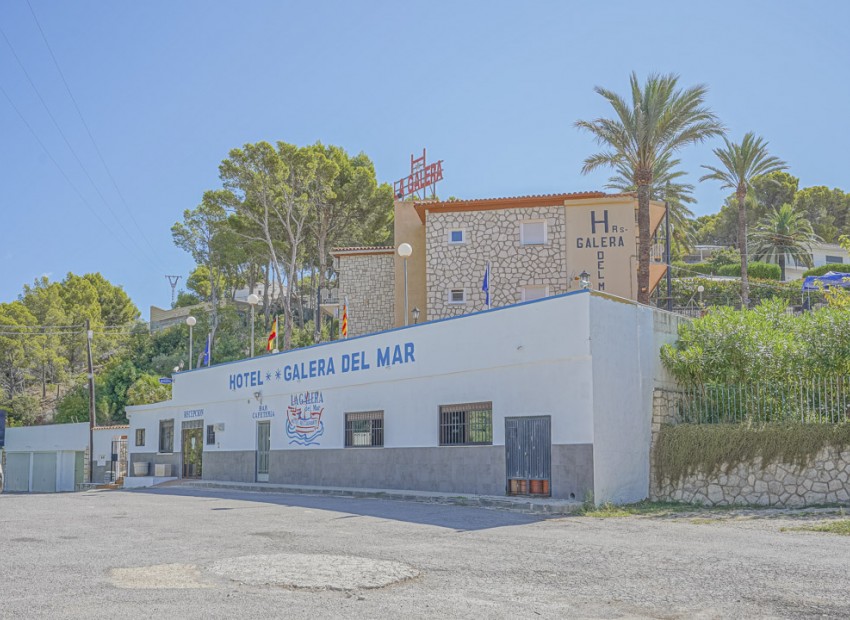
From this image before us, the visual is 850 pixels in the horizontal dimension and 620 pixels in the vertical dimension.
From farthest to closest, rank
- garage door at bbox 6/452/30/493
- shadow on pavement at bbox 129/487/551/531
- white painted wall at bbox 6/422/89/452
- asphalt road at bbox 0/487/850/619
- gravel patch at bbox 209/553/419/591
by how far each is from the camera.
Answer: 1. garage door at bbox 6/452/30/493
2. white painted wall at bbox 6/422/89/452
3. shadow on pavement at bbox 129/487/551/531
4. gravel patch at bbox 209/553/419/591
5. asphalt road at bbox 0/487/850/619

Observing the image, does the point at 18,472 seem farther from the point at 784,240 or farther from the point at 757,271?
the point at 784,240

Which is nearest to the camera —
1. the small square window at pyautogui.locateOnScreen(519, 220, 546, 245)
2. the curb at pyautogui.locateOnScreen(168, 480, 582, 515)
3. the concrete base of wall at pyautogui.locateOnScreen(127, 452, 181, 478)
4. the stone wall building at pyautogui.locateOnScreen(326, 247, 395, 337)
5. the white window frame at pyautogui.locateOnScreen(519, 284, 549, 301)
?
the curb at pyautogui.locateOnScreen(168, 480, 582, 515)

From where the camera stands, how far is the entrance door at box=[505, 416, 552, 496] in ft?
59.9

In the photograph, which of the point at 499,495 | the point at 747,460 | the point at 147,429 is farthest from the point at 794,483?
the point at 147,429

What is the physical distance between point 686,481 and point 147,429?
1036 inches

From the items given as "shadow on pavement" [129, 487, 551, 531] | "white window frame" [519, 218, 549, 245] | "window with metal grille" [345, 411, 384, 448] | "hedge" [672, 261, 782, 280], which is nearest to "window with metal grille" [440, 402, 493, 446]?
"shadow on pavement" [129, 487, 551, 531]

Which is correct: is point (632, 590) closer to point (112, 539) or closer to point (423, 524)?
point (423, 524)

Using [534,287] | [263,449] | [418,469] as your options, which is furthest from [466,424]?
[534,287]

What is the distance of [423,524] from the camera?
46.8 feet

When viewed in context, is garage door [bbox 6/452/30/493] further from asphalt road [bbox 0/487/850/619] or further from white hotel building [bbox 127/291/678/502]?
asphalt road [bbox 0/487/850/619]

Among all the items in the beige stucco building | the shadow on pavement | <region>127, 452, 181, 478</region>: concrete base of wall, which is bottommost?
<region>127, 452, 181, 478</region>: concrete base of wall

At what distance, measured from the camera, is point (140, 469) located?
36.2 meters

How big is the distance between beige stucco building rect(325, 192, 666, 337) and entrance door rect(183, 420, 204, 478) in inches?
322

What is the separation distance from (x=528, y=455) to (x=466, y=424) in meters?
2.30
